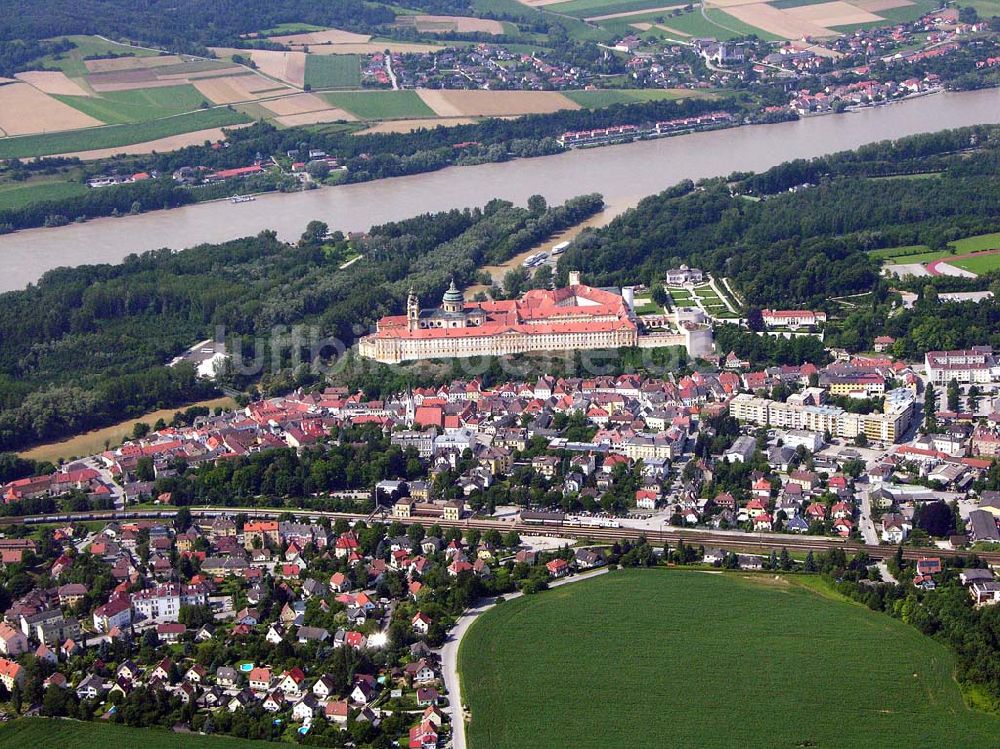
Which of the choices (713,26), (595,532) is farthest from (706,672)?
(713,26)

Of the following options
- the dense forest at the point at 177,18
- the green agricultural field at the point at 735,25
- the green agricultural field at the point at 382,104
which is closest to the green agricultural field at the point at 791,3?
the green agricultural field at the point at 735,25

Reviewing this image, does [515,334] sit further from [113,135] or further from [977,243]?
[113,135]

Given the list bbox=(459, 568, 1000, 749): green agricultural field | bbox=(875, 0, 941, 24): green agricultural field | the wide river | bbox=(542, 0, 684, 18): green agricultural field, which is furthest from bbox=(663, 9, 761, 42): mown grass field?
bbox=(459, 568, 1000, 749): green agricultural field

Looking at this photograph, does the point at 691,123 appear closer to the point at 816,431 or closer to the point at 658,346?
the point at 658,346

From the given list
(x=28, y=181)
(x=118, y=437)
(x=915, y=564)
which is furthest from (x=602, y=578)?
(x=28, y=181)

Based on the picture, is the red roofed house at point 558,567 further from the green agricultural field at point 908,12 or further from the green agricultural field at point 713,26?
the green agricultural field at point 908,12

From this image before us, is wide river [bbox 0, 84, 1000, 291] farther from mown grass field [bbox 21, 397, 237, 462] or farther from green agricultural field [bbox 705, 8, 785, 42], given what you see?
green agricultural field [bbox 705, 8, 785, 42]

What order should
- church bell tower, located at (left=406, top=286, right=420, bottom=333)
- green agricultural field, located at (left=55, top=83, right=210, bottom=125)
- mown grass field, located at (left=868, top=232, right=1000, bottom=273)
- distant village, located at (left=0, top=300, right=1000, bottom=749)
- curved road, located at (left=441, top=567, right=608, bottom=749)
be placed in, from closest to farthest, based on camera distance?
1. curved road, located at (left=441, top=567, right=608, bottom=749)
2. distant village, located at (left=0, top=300, right=1000, bottom=749)
3. church bell tower, located at (left=406, top=286, right=420, bottom=333)
4. mown grass field, located at (left=868, top=232, right=1000, bottom=273)
5. green agricultural field, located at (left=55, top=83, right=210, bottom=125)
